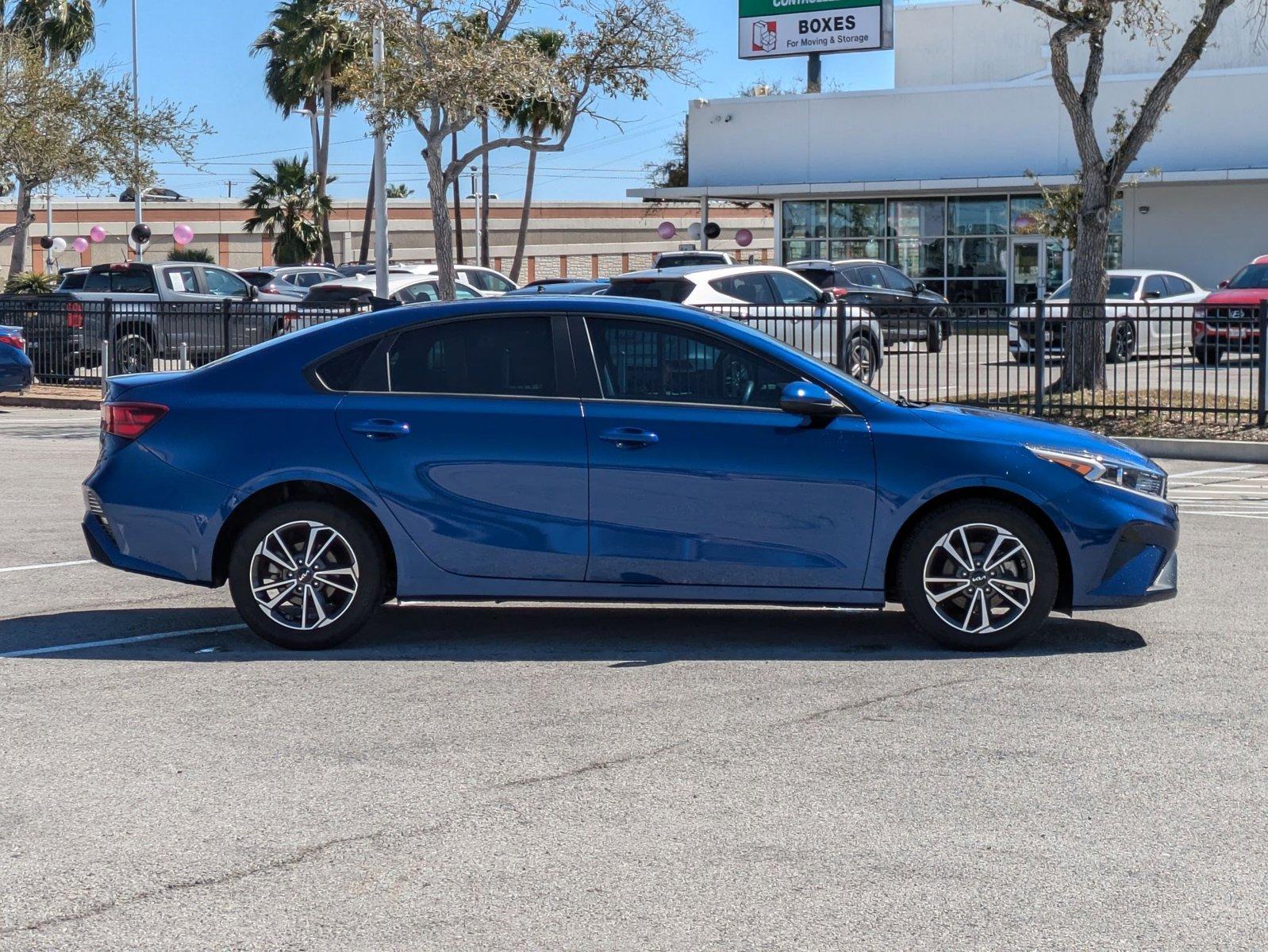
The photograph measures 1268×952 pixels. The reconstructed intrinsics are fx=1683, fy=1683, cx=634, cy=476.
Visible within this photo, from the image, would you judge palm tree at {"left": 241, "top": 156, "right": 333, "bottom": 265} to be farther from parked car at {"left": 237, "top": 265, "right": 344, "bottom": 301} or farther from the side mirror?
the side mirror

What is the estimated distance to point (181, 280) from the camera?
2684cm

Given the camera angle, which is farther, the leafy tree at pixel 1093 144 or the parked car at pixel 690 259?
the parked car at pixel 690 259

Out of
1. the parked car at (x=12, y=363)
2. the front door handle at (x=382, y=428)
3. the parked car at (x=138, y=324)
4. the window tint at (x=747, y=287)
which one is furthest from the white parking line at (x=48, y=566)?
the window tint at (x=747, y=287)

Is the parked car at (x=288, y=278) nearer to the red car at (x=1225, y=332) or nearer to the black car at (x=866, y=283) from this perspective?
the black car at (x=866, y=283)

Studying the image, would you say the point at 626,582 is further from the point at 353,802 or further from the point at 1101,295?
the point at 1101,295

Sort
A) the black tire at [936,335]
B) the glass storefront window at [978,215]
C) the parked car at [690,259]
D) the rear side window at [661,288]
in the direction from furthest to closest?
the glass storefront window at [978,215], the parked car at [690,259], the rear side window at [661,288], the black tire at [936,335]

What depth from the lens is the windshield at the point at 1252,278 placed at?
26922 mm

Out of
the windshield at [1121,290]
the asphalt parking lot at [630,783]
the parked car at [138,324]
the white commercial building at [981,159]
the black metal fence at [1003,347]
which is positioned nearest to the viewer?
the asphalt parking lot at [630,783]

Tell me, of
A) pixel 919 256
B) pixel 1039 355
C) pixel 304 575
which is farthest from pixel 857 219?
pixel 304 575

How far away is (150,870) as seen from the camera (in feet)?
15.5

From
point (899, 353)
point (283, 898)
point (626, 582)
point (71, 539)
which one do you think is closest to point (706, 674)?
point (626, 582)

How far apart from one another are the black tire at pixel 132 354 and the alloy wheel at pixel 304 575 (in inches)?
651

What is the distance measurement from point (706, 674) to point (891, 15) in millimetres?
39792

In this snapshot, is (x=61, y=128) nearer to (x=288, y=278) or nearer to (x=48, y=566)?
(x=288, y=278)
